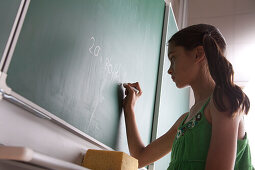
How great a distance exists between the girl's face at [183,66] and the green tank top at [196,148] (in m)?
0.20

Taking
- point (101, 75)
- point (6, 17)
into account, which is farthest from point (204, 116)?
point (6, 17)

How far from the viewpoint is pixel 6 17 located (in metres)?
0.61

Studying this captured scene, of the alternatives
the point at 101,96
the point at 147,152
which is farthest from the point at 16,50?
the point at 147,152

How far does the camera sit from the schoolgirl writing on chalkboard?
0.79 metres

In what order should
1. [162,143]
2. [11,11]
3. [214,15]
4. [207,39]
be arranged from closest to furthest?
[11,11] < [207,39] < [162,143] < [214,15]

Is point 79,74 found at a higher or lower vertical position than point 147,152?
higher

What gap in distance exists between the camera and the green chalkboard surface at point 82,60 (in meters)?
0.68

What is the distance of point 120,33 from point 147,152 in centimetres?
53

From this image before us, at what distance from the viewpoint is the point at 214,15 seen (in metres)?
2.80

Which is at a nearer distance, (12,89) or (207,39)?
(12,89)

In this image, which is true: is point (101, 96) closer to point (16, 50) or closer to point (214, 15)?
point (16, 50)

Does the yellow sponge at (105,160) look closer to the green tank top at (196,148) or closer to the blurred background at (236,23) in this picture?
the green tank top at (196,148)

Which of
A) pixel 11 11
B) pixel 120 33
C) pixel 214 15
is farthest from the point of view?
pixel 214 15

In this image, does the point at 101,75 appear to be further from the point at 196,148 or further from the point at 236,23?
the point at 236,23
